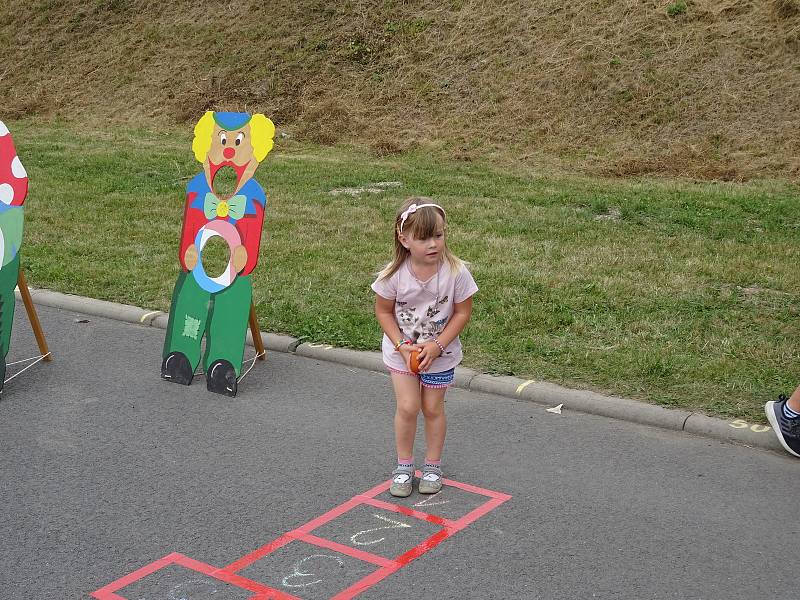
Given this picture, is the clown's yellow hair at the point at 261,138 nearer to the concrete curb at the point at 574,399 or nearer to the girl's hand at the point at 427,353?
the concrete curb at the point at 574,399

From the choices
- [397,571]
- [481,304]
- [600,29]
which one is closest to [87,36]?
[600,29]

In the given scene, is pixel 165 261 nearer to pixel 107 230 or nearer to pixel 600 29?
pixel 107 230

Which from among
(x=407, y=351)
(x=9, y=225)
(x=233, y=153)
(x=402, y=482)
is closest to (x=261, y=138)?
(x=233, y=153)

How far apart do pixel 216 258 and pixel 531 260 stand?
291cm

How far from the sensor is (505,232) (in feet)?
34.2

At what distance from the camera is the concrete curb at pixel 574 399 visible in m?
5.56

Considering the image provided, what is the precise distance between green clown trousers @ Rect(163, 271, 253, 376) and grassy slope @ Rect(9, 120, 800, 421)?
2.69 ft

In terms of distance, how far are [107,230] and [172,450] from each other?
5.99 metres

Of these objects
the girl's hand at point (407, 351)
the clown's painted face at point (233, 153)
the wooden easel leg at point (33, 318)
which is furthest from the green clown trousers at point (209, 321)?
the girl's hand at point (407, 351)

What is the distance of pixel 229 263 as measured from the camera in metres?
6.71

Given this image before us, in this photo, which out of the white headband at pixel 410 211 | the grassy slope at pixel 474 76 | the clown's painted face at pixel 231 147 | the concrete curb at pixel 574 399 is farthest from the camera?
the grassy slope at pixel 474 76

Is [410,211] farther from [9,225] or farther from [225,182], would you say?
[225,182]

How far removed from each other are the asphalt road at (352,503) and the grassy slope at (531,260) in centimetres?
75

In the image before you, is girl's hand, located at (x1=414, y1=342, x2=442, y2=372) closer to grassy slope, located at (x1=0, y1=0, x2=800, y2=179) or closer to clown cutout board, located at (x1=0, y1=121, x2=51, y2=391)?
clown cutout board, located at (x1=0, y1=121, x2=51, y2=391)
